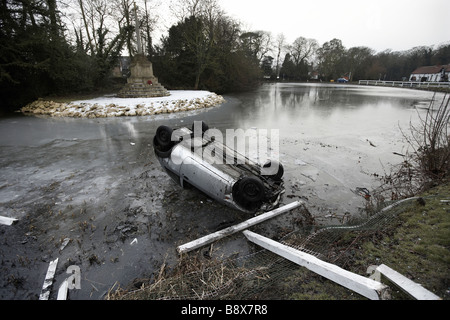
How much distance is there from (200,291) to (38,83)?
19.7 m

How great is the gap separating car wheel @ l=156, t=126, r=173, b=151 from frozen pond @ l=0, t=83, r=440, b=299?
1.05 m

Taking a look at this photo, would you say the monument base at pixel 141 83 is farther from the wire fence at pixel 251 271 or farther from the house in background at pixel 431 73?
the house in background at pixel 431 73

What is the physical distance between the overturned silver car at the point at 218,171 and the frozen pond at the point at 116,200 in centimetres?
46

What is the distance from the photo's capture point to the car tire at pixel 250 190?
11.3 ft

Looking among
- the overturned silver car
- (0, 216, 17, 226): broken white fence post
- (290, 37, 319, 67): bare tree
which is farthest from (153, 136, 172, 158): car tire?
(290, 37, 319, 67): bare tree

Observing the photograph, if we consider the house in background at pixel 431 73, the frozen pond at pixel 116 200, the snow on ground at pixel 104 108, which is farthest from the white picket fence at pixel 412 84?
the snow on ground at pixel 104 108

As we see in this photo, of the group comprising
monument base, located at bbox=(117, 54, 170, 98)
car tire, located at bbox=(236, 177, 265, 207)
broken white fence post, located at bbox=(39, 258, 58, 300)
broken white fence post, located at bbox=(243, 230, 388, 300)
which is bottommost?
broken white fence post, located at bbox=(39, 258, 58, 300)

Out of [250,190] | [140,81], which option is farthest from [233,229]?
[140,81]

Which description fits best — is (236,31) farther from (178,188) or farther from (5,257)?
(5,257)

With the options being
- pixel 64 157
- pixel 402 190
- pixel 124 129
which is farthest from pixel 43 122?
pixel 402 190

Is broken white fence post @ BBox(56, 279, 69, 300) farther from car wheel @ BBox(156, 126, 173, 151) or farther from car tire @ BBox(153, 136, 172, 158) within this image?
car wheel @ BBox(156, 126, 173, 151)

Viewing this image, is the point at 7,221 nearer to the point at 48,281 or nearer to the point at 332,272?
the point at 48,281

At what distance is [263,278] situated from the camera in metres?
2.38

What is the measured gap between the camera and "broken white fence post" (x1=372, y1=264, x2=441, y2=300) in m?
1.86
